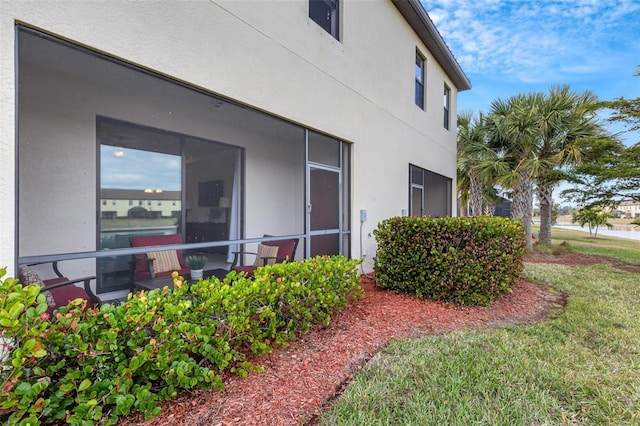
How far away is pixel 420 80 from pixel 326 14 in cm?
469

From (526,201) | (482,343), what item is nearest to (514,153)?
(526,201)

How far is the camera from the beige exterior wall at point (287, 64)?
7.94 feet

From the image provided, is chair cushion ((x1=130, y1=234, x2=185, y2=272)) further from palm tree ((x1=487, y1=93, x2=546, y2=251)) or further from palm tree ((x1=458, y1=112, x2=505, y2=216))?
palm tree ((x1=487, y1=93, x2=546, y2=251))

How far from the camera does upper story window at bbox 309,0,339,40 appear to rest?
17.8ft

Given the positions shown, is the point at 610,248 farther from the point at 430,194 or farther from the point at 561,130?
the point at 430,194

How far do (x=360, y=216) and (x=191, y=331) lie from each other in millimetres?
4464

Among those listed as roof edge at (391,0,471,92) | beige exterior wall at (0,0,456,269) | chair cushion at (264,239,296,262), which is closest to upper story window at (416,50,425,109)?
beige exterior wall at (0,0,456,269)

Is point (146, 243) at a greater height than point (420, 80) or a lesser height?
lesser

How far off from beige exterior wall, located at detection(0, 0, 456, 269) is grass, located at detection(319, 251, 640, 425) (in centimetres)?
303

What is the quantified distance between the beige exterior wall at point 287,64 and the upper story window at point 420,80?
0.80ft

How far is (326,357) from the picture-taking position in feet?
10.1

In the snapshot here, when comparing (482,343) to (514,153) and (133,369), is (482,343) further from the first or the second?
(514,153)

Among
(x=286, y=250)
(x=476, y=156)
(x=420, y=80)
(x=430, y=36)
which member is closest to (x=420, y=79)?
(x=420, y=80)

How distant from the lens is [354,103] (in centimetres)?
620
